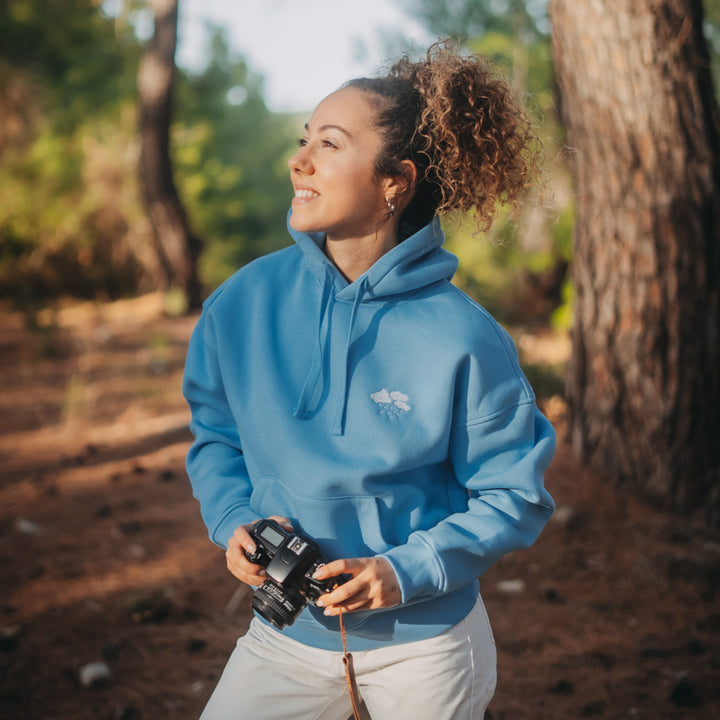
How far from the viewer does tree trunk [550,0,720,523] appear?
3.74 meters

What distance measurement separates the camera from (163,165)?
10.2m

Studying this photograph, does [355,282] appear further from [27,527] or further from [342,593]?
[27,527]

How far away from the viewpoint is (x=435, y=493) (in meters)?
1.80

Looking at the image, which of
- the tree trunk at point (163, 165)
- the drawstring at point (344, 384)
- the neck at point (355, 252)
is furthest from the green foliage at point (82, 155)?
the drawstring at point (344, 384)

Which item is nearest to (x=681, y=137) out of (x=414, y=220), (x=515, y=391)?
(x=414, y=220)

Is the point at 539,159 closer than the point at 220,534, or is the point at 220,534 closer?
the point at 220,534

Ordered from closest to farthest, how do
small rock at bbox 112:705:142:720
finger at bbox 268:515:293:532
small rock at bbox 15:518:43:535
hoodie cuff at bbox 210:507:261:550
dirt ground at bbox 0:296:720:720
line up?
1. finger at bbox 268:515:293:532
2. hoodie cuff at bbox 210:507:261:550
3. small rock at bbox 112:705:142:720
4. dirt ground at bbox 0:296:720:720
5. small rock at bbox 15:518:43:535

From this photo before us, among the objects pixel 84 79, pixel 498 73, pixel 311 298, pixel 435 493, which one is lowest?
pixel 435 493

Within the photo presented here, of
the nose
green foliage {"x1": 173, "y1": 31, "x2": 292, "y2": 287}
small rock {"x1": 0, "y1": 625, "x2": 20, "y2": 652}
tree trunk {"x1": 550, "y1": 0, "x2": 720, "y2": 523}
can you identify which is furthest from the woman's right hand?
green foliage {"x1": 173, "y1": 31, "x2": 292, "y2": 287}

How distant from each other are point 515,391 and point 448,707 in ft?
2.39

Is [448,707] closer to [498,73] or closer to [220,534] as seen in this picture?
[220,534]

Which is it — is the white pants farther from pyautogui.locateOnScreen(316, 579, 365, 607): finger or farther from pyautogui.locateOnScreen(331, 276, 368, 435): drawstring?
pyautogui.locateOnScreen(331, 276, 368, 435): drawstring

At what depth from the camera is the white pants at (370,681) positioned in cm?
170

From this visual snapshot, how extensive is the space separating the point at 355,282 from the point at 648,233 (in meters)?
2.58
